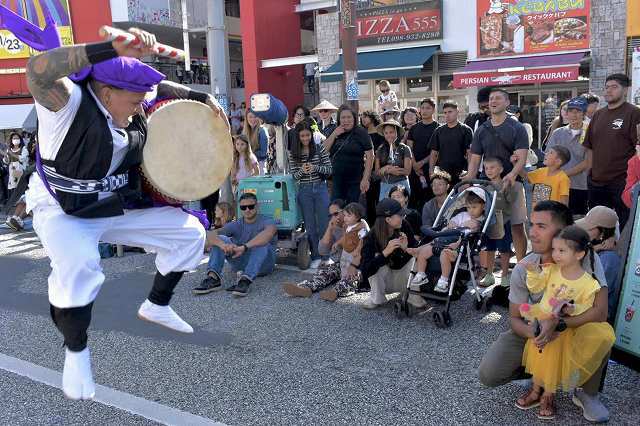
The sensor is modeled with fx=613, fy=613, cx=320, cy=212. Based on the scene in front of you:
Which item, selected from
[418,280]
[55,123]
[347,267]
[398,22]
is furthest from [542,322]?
[398,22]

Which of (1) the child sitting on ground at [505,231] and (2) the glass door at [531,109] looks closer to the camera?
(1) the child sitting on ground at [505,231]

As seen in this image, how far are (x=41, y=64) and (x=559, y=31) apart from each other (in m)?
14.1

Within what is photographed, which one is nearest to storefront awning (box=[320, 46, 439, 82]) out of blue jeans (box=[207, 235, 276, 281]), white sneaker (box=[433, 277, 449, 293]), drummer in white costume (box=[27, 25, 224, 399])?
blue jeans (box=[207, 235, 276, 281])

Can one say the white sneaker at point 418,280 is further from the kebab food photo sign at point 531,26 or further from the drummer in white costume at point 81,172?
the kebab food photo sign at point 531,26

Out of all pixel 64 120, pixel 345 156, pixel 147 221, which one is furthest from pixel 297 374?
pixel 345 156

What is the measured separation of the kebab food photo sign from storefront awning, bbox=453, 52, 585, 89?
31 centimetres

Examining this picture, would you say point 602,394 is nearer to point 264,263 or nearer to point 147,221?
point 147,221

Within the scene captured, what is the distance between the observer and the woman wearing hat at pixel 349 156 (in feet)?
23.3

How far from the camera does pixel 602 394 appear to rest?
141 inches

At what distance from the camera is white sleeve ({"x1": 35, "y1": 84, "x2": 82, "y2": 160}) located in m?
2.86

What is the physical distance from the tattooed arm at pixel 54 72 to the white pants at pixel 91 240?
63cm

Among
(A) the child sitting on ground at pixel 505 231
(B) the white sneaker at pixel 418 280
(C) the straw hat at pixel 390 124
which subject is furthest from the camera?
(C) the straw hat at pixel 390 124

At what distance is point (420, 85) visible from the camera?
56.1 ft

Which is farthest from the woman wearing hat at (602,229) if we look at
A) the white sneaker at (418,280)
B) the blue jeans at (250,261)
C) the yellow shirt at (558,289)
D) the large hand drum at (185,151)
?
the blue jeans at (250,261)
